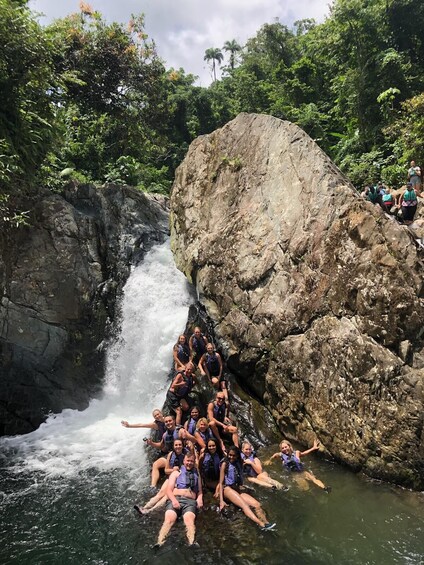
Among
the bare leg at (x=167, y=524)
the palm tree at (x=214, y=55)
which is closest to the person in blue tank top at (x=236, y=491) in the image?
the bare leg at (x=167, y=524)

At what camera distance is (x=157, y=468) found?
8.53 meters

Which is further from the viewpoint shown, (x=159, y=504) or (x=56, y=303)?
(x=56, y=303)

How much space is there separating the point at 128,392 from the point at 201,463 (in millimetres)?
5225

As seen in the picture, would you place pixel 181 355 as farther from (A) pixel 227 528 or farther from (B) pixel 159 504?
(A) pixel 227 528

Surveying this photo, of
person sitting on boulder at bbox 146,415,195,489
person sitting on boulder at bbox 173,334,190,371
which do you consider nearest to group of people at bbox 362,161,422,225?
person sitting on boulder at bbox 173,334,190,371

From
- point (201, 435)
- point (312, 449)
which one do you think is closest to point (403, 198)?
point (312, 449)

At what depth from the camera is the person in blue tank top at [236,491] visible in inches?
281

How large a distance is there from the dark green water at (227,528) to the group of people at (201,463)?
0.20m

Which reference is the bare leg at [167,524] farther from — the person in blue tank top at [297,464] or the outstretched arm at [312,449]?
the outstretched arm at [312,449]

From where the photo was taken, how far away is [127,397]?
42.0 ft

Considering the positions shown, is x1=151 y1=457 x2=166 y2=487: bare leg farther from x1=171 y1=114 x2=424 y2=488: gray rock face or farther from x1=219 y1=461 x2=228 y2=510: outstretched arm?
x1=171 y1=114 x2=424 y2=488: gray rock face

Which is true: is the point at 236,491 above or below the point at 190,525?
above

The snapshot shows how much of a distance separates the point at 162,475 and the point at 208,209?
8622 millimetres

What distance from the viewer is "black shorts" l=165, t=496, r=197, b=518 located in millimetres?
7098
